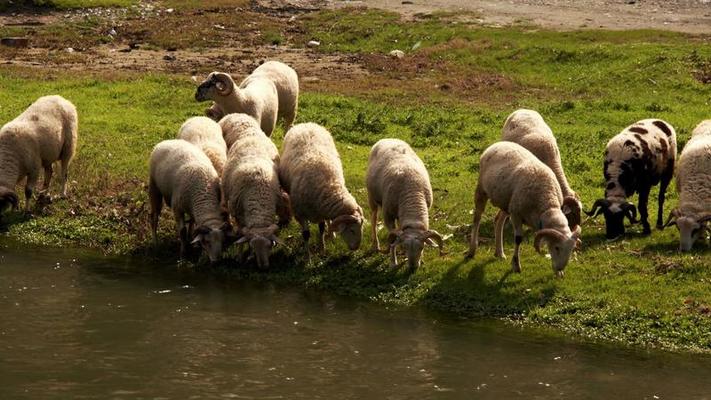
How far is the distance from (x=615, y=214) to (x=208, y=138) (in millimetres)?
6991

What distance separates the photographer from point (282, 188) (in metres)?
18.4

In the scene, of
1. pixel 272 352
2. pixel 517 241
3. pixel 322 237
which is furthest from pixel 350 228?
pixel 272 352

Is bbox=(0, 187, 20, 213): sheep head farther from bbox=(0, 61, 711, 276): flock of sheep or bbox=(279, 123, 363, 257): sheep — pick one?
bbox=(279, 123, 363, 257): sheep

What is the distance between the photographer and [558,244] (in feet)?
53.0

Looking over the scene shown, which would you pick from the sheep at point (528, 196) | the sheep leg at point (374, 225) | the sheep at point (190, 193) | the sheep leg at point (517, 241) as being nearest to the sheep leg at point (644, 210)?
the sheep at point (528, 196)

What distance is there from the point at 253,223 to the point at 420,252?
264 centimetres

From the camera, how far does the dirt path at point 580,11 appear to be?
137 feet

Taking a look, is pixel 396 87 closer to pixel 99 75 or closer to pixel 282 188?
pixel 99 75

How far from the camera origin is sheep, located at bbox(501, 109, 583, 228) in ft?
56.6

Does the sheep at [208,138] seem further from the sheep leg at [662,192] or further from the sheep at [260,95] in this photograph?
the sheep leg at [662,192]

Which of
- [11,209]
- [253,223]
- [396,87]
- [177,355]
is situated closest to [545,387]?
[177,355]

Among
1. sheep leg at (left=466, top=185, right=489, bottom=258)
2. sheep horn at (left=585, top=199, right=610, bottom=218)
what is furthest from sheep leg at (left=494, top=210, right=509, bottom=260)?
sheep horn at (left=585, top=199, right=610, bottom=218)

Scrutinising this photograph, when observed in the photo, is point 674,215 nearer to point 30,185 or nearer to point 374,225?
point 374,225

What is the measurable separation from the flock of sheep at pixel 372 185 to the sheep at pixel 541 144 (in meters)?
0.02
